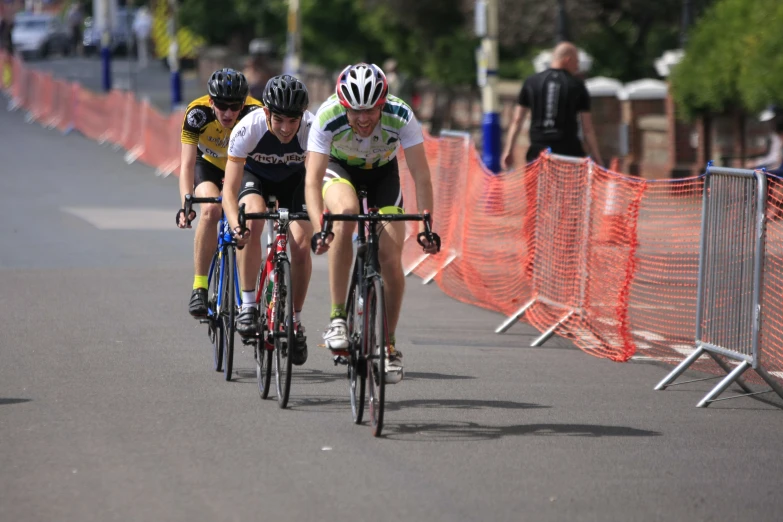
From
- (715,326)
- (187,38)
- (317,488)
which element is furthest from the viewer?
(187,38)

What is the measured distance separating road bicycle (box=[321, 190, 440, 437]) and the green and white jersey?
0.49 metres

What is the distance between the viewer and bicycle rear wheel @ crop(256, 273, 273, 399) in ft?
26.8

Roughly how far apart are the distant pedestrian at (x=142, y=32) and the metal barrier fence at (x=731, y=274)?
57.5 meters

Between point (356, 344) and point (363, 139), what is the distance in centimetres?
116

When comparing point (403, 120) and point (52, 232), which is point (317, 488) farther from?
point (52, 232)

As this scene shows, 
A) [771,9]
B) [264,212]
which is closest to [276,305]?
[264,212]

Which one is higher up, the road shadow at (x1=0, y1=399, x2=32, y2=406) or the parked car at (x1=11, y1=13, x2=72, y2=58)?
the parked car at (x1=11, y1=13, x2=72, y2=58)

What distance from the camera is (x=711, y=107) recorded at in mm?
20359

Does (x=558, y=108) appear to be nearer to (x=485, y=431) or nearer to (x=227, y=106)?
(x=227, y=106)

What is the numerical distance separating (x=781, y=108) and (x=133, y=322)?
893cm

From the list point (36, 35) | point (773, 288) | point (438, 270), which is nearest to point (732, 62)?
point (438, 270)

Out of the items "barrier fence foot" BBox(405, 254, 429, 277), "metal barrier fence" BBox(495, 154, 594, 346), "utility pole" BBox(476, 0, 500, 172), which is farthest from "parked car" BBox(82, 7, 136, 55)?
"metal barrier fence" BBox(495, 154, 594, 346)

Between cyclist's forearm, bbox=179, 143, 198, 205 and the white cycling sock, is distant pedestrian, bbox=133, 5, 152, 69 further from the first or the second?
the white cycling sock

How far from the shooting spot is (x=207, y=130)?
950 centimetres
